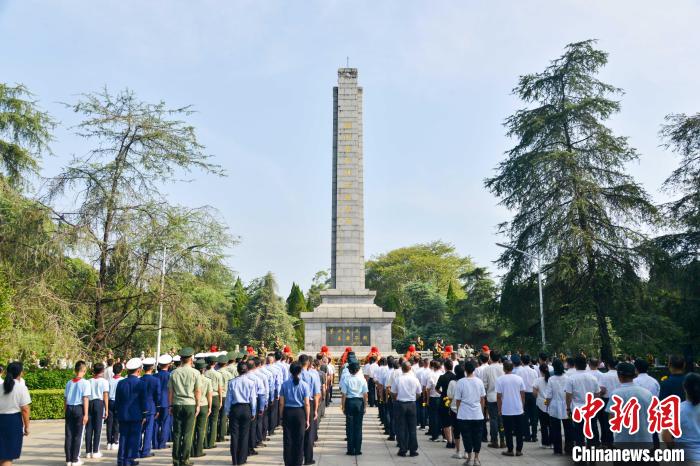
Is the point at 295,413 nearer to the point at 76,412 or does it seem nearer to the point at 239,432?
the point at 239,432

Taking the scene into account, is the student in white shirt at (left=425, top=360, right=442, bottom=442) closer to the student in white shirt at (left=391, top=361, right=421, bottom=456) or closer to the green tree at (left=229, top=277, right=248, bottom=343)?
the student in white shirt at (left=391, top=361, right=421, bottom=456)

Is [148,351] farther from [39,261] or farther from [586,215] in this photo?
[586,215]

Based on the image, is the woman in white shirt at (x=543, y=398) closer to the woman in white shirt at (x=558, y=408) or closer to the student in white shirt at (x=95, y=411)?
the woman in white shirt at (x=558, y=408)

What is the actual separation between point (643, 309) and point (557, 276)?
12.4ft

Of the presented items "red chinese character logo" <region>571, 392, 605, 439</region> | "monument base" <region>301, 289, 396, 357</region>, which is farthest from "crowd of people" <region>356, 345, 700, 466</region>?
"monument base" <region>301, 289, 396, 357</region>

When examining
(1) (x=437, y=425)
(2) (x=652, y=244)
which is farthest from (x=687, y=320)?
(1) (x=437, y=425)

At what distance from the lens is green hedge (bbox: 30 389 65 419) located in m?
15.0

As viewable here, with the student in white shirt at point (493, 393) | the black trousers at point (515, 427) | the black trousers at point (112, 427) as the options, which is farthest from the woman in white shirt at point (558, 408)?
the black trousers at point (112, 427)

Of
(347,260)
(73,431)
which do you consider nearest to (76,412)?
(73,431)

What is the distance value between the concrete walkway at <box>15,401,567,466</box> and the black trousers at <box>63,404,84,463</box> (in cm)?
51

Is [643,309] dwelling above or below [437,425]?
above

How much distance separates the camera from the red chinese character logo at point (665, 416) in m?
4.92

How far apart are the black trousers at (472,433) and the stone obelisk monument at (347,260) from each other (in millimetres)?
17710

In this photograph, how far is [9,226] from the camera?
18047mm
